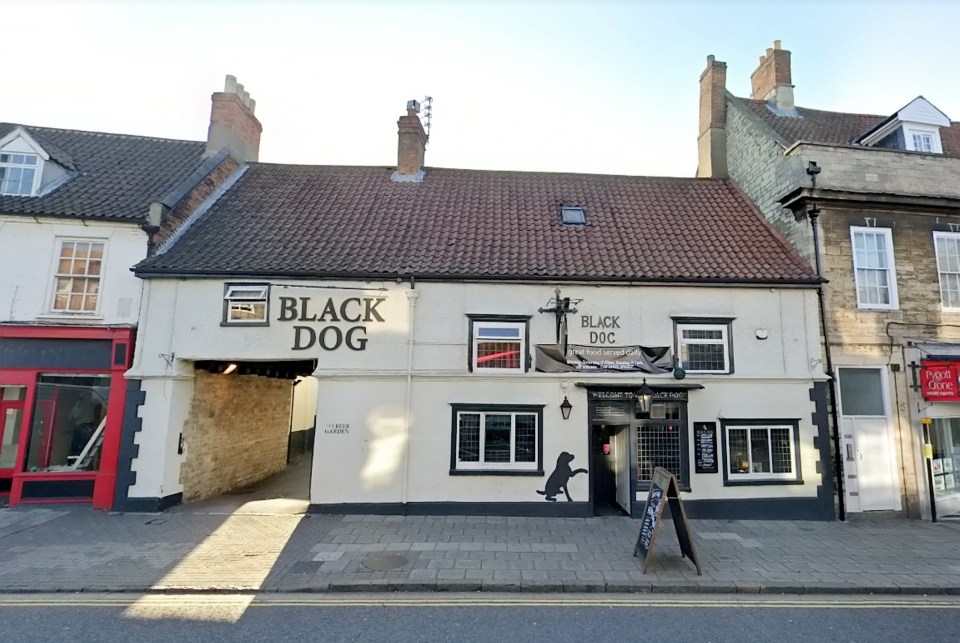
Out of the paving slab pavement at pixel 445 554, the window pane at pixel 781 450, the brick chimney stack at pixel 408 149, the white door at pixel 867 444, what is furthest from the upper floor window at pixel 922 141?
the brick chimney stack at pixel 408 149

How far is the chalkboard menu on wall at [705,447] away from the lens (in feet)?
35.9

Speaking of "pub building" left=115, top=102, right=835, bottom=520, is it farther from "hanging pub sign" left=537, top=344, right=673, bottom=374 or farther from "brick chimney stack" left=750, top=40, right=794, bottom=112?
"brick chimney stack" left=750, top=40, right=794, bottom=112

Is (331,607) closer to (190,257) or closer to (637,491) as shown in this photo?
(637,491)

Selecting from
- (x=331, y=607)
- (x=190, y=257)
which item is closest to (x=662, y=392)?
(x=331, y=607)

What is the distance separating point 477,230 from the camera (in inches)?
519

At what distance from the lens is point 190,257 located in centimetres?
1151

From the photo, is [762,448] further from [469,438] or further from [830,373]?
[469,438]

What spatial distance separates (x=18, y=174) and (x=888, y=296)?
22.7 metres

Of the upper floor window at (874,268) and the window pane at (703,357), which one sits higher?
the upper floor window at (874,268)

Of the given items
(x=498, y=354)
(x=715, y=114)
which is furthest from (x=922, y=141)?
(x=498, y=354)

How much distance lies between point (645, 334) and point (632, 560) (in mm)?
5192

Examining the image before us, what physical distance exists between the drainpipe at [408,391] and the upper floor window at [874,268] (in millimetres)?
11107

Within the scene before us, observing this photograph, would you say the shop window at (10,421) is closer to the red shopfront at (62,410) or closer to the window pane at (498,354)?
the red shopfront at (62,410)

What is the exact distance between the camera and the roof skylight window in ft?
45.2
